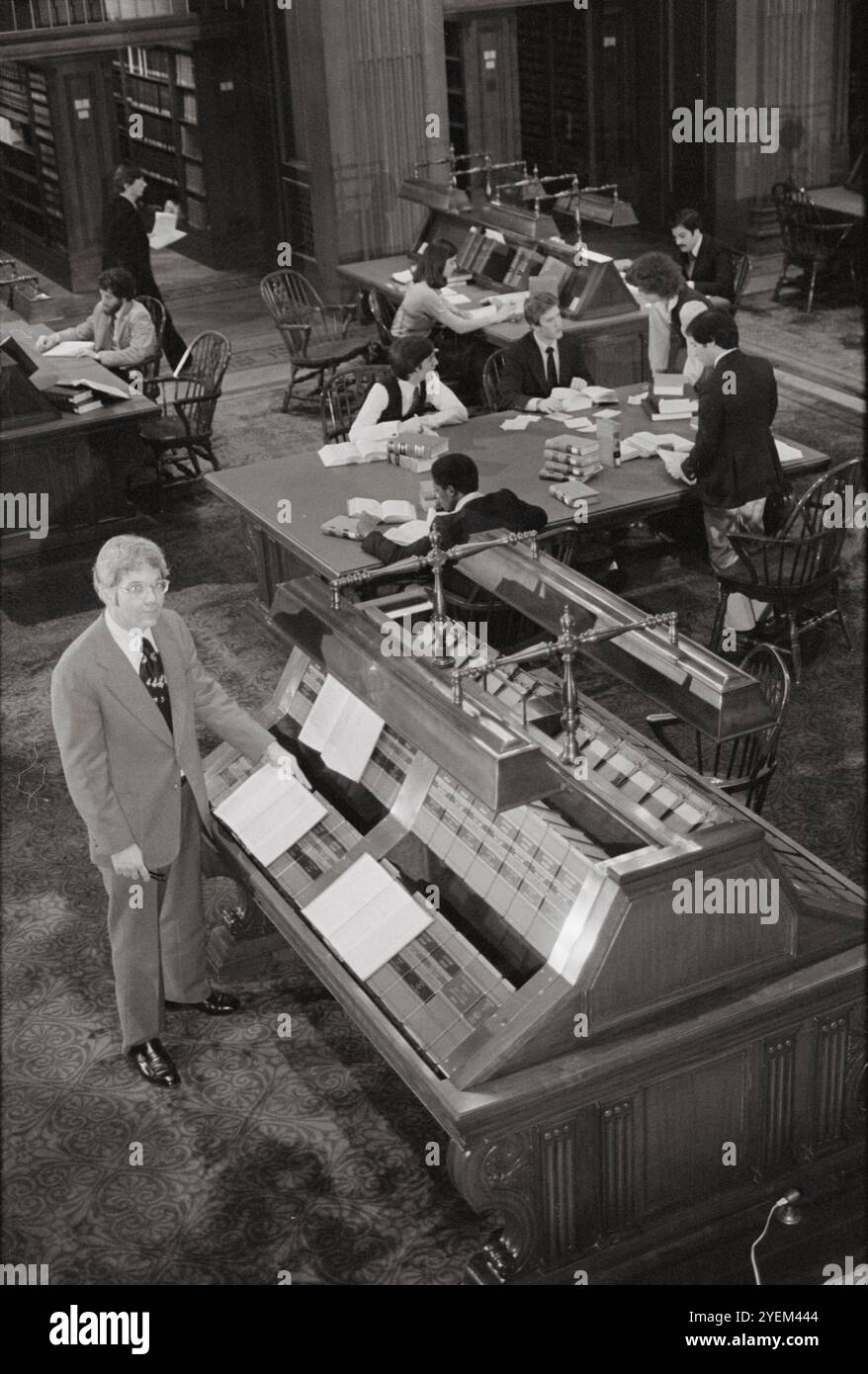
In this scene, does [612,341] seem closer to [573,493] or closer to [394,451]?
[394,451]

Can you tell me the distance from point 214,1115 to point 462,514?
2.63 m

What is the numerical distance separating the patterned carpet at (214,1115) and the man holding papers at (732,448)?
76 centimetres

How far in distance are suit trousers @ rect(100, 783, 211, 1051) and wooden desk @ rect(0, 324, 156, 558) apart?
4.57 meters

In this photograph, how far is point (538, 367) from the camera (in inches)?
342

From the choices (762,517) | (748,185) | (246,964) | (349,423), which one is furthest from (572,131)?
(246,964)

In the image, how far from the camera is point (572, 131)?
608 inches

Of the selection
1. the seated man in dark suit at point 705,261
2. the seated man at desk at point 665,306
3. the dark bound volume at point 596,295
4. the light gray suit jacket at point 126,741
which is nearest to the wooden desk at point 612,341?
the dark bound volume at point 596,295

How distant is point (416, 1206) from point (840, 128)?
1181 centimetres

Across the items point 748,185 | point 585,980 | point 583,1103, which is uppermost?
point 748,185

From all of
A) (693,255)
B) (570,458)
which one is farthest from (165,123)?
(570,458)

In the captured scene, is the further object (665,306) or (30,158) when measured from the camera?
(30,158)

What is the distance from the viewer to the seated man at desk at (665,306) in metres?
8.79

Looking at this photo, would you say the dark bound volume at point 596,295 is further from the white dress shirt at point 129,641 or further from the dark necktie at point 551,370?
the white dress shirt at point 129,641
